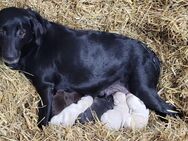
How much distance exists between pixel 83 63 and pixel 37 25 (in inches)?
18.7

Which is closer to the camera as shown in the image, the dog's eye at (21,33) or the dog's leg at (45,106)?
the dog's eye at (21,33)

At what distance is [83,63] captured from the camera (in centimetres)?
409

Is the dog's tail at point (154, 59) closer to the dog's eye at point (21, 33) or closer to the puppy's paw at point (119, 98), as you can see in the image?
the puppy's paw at point (119, 98)

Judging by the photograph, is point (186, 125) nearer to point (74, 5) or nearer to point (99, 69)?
point (99, 69)

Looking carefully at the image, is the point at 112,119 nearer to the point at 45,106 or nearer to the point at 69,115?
the point at 69,115

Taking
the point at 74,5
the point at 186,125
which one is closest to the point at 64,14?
the point at 74,5

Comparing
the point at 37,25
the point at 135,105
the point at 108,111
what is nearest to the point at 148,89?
the point at 135,105

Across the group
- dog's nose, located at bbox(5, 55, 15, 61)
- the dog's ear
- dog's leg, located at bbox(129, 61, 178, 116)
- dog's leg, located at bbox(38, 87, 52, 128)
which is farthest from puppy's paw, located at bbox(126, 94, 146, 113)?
dog's nose, located at bbox(5, 55, 15, 61)

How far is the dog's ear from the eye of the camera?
13.0 feet

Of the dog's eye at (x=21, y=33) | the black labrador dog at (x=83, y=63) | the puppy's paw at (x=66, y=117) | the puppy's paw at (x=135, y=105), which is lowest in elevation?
the puppy's paw at (x=66, y=117)

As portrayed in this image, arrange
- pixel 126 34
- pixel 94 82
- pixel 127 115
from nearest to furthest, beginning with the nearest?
pixel 127 115, pixel 94 82, pixel 126 34

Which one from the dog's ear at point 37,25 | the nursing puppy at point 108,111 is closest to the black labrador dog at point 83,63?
the dog's ear at point 37,25

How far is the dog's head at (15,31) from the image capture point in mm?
3789

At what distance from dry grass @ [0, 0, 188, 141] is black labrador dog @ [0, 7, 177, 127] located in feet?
0.39
